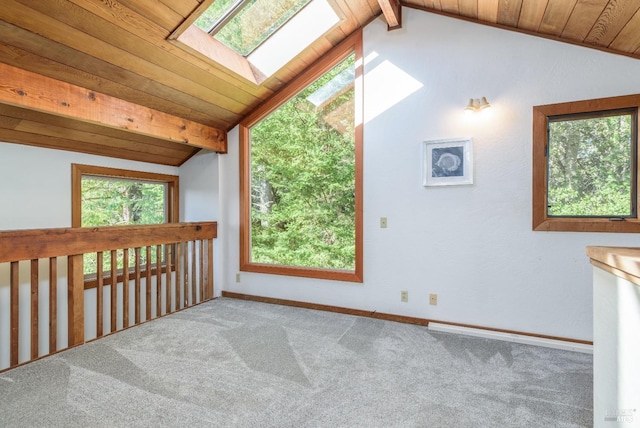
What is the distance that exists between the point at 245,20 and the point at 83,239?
2.43 metres

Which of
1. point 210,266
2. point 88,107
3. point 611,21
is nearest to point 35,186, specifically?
point 88,107

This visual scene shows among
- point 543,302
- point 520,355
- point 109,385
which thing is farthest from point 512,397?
point 109,385

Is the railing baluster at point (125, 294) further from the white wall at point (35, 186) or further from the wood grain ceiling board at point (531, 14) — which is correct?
the wood grain ceiling board at point (531, 14)

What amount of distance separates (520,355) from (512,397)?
68 centimetres

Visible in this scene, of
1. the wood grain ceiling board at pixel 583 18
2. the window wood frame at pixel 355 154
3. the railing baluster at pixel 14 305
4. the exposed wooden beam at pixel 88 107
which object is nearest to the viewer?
the wood grain ceiling board at pixel 583 18

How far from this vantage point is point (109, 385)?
2.04m

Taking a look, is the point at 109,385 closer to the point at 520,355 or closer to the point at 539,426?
the point at 539,426

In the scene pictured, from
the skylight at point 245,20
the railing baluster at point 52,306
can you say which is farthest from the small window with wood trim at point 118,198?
the skylight at point 245,20

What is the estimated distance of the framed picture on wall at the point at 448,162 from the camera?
2949 millimetres

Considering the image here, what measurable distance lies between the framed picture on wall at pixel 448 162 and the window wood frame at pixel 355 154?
2.25 ft

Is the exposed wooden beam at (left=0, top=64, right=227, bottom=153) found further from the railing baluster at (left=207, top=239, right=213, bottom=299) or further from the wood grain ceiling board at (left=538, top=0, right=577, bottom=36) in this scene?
the wood grain ceiling board at (left=538, top=0, right=577, bottom=36)

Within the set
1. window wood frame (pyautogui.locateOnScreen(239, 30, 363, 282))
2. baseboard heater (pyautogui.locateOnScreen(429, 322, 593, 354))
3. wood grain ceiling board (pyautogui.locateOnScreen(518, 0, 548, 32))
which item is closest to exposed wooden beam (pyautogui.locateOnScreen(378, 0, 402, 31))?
window wood frame (pyautogui.locateOnScreen(239, 30, 363, 282))

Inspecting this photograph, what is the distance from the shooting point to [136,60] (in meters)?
2.59

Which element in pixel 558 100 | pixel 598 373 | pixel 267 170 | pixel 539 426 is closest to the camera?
pixel 598 373
